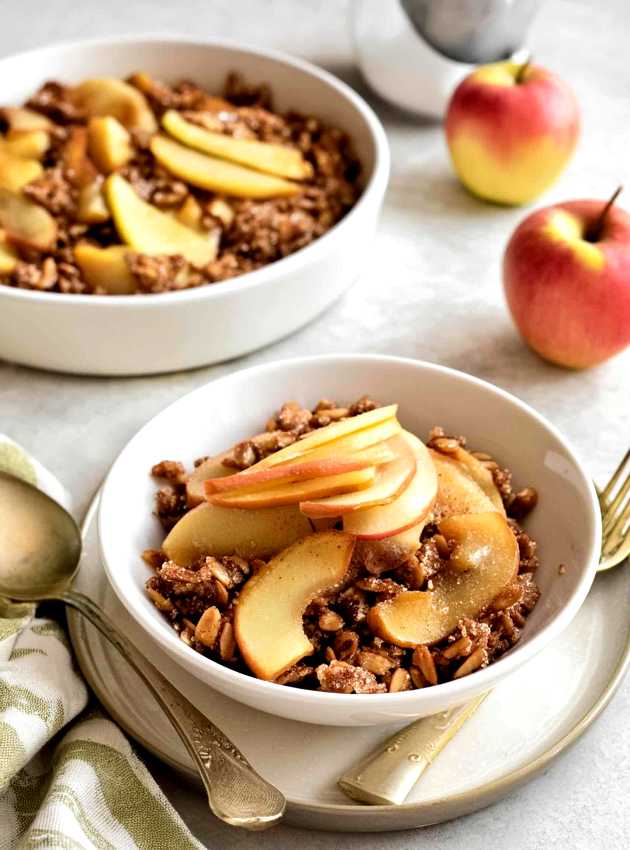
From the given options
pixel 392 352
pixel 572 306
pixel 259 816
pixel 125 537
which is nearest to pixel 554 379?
pixel 572 306

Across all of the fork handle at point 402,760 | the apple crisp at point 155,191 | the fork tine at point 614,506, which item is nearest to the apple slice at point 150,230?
the apple crisp at point 155,191

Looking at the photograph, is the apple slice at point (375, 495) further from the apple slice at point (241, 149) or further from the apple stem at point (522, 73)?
the apple stem at point (522, 73)

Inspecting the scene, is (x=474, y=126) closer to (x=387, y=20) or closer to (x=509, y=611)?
(x=387, y=20)

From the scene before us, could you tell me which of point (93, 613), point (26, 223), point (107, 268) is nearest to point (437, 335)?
point (107, 268)

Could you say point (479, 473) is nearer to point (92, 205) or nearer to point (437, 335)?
point (437, 335)

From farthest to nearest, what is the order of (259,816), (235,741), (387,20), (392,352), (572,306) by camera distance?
(387,20), (392,352), (572,306), (235,741), (259,816)

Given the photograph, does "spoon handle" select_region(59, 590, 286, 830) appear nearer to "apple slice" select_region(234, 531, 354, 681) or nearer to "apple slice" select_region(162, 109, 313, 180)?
"apple slice" select_region(234, 531, 354, 681)

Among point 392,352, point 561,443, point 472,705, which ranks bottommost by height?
point 392,352
